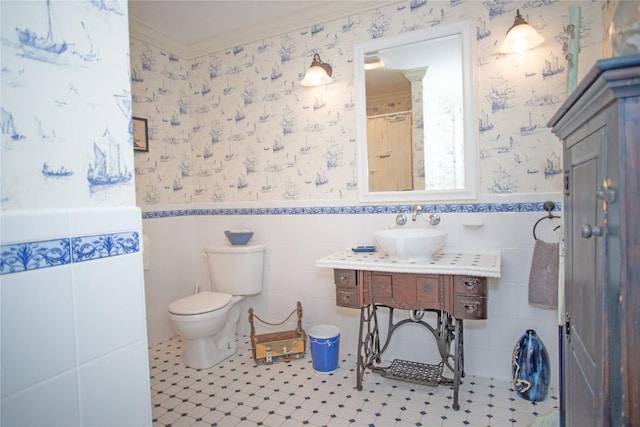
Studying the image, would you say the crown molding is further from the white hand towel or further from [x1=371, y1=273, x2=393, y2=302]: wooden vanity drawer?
the white hand towel

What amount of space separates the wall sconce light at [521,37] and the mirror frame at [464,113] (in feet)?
0.70

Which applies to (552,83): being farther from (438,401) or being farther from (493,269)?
(438,401)

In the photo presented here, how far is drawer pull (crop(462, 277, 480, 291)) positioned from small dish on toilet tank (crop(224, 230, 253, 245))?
1.68 m

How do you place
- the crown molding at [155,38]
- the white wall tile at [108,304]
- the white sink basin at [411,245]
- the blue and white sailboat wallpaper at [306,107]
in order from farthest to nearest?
1. the crown molding at [155,38]
2. the blue and white sailboat wallpaper at [306,107]
3. the white sink basin at [411,245]
4. the white wall tile at [108,304]

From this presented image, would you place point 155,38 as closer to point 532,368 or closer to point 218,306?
point 218,306

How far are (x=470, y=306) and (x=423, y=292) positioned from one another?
24 cm

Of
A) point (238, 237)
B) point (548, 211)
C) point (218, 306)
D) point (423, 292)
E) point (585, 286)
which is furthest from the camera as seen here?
point (238, 237)

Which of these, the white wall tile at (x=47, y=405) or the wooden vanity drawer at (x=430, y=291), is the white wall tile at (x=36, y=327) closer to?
the white wall tile at (x=47, y=405)

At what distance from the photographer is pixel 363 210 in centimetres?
256

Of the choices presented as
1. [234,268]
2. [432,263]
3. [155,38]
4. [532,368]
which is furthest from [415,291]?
[155,38]

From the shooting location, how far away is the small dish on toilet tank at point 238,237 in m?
2.85

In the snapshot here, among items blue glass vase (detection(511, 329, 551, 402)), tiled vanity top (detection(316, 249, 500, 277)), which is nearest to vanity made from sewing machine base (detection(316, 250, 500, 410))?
tiled vanity top (detection(316, 249, 500, 277))

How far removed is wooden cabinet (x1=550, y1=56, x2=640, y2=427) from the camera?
627 mm

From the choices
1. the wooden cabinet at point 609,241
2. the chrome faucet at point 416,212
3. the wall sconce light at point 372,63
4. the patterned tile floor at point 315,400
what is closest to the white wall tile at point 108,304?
the wooden cabinet at point 609,241
